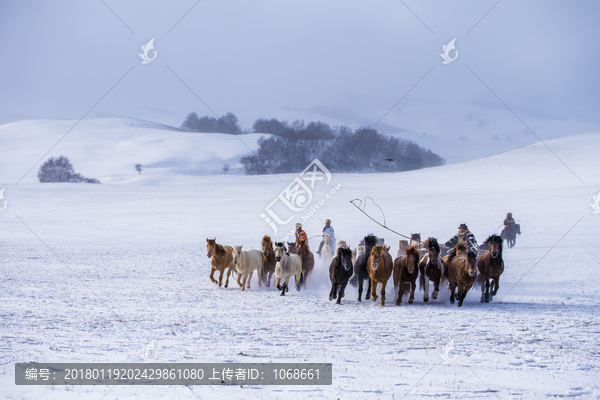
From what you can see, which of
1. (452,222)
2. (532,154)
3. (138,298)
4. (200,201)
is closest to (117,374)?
(138,298)

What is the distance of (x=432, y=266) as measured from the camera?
31.7 feet

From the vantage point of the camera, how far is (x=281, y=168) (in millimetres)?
72000

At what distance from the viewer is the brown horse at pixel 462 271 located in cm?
920

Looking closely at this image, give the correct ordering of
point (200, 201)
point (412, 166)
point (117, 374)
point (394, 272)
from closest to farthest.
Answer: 1. point (117, 374)
2. point (394, 272)
3. point (200, 201)
4. point (412, 166)

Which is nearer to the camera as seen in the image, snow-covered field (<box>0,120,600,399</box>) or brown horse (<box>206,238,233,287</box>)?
snow-covered field (<box>0,120,600,399</box>)

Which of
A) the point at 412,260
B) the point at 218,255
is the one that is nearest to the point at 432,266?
the point at 412,260

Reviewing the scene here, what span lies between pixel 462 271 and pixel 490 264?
0.91 metres

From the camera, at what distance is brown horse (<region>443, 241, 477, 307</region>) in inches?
362

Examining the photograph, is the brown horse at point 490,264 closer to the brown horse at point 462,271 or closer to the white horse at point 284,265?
the brown horse at point 462,271

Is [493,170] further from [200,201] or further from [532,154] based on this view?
[200,201]

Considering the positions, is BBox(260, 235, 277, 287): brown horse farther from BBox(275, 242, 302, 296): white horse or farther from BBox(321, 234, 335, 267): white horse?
BBox(321, 234, 335, 267): white horse

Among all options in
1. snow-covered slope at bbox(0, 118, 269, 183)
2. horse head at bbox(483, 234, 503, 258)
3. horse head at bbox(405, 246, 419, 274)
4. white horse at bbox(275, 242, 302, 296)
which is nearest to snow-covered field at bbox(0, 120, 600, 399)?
white horse at bbox(275, 242, 302, 296)

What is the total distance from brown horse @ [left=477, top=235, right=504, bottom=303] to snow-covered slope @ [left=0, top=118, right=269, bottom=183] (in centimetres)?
5644

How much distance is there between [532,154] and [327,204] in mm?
30793
